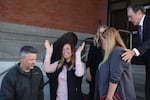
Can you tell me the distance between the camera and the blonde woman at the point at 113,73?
3.49m

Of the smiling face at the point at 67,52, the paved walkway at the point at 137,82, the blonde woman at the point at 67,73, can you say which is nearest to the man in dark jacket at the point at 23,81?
the blonde woman at the point at 67,73

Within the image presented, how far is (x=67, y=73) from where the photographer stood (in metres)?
3.93

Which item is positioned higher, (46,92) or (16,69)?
(16,69)

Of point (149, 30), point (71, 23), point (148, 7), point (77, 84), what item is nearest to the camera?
point (77, 84)

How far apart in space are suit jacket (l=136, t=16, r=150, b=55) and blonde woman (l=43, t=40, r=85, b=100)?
0.82 m

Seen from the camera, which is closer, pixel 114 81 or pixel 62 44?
pixel 114 81

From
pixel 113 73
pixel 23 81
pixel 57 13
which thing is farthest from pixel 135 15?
pixel 57 13

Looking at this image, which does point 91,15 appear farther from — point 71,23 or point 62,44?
point 62,44

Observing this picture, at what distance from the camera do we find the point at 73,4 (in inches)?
426

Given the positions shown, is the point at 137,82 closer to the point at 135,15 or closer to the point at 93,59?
the point at 93,59

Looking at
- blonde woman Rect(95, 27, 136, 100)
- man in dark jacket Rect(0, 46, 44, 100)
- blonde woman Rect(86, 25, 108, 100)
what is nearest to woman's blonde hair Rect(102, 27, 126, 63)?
blonde woman Rect(95, 27, 136, 100)

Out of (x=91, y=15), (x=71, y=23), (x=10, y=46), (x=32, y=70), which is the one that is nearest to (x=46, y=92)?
(x=32, y=70)

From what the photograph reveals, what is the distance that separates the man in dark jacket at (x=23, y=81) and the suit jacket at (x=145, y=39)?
145 centimetres

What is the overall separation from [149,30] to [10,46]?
578cm
